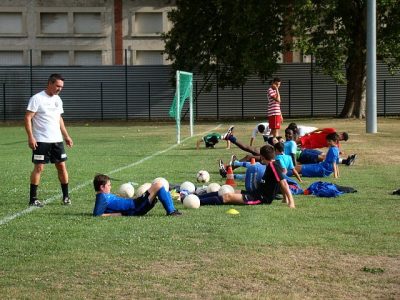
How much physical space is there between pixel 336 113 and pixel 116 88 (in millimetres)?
14143

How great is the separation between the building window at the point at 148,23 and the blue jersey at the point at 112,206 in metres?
51.2

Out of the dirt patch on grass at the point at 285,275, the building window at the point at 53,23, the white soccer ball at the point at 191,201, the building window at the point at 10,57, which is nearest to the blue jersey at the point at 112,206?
the white soccer ball at the point at 191,201

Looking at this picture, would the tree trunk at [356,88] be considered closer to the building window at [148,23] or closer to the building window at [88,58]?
the building window at [148,23]

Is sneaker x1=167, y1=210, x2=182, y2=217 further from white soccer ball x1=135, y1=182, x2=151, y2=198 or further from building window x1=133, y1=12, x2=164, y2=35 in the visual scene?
building window x1=133, y1=12, x2=164, y2=35

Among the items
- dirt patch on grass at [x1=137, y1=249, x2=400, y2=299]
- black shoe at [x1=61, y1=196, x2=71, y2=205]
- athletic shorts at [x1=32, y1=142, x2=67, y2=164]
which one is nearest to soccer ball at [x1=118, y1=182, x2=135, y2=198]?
black shoe at [x1=61, y1=196, x2=71, y2=205]

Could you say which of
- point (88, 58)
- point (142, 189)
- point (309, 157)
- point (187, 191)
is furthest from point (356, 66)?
point (142, 189)

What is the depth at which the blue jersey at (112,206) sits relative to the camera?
11289 mm

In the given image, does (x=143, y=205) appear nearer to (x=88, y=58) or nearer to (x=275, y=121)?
(x=275, y=121)

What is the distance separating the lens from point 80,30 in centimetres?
6116

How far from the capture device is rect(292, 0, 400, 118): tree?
4284 centimetres

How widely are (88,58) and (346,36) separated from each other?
76.1ft

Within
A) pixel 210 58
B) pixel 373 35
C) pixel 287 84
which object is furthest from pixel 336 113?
pixel 373 35

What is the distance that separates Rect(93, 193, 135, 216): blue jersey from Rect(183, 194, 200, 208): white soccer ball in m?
1.03

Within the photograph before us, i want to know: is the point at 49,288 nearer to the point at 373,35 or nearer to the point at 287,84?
the point at 373,35
